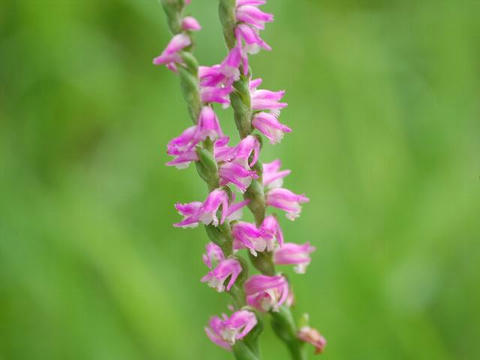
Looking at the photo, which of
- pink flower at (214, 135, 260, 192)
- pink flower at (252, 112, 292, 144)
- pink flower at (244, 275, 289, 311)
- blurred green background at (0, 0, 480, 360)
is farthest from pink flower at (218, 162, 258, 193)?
blurred green background at (0, 0, 480, 360)

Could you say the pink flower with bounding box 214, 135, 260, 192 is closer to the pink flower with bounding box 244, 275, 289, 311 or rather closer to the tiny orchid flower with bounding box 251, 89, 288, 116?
the tiny orchid flower with bounding box 251, 89, 288, 116

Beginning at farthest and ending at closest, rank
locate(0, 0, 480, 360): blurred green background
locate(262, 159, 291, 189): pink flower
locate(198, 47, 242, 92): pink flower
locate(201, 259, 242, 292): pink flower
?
locate(0, 0, 480, 360): blurred green background < locate(262, 159, 291, 189): pink flower < locate(201, 259, 242, 292): pink flower < locate(198, 47, 242, 92): pink flower

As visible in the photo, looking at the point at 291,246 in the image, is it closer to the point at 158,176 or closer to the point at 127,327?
the point at 127,327

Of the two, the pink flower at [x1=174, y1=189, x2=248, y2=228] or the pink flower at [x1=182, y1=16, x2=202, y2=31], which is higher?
the pink flower at [x1=182, y1=16, x2=202, y2=31]

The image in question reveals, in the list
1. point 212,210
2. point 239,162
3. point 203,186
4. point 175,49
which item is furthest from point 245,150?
point 203,186

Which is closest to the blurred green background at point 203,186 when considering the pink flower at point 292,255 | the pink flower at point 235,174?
the pink flower at point 292,255

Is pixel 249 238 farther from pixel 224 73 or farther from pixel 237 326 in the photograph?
pixel 224 73
